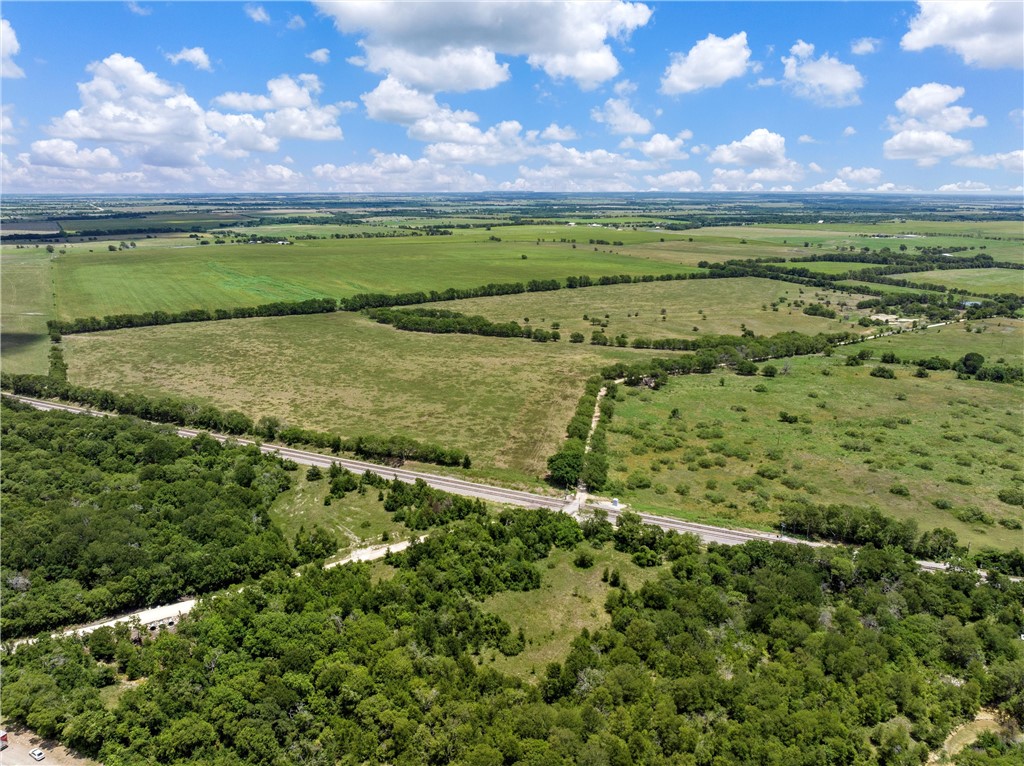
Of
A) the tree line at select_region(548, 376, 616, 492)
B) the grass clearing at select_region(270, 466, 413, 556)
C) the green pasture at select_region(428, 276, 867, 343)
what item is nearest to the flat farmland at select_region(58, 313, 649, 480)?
the tree line at select_region(548, 376, 616, 492)

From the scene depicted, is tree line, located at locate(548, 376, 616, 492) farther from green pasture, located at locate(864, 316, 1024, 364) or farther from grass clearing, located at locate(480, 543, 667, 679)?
green pasture, located at locate(864, 316, 1024, 364)

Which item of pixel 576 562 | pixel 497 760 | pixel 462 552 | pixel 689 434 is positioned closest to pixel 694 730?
pixel 497 760

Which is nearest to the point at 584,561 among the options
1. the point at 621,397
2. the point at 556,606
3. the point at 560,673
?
the point at 556,606

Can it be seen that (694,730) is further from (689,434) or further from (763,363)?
(763,363)

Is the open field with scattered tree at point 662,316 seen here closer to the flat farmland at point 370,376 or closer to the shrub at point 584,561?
the flat farmland at point 370,376

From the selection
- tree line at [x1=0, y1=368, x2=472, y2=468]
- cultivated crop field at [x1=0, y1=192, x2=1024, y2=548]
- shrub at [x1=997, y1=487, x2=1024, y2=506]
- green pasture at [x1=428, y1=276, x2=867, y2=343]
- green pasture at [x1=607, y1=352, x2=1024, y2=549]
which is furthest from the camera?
green pasture at [x1=428, y1=276, x2=867, y2=343]

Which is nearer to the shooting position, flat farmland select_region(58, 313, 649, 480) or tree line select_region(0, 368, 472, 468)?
tree line select_region(0, 368, 472, 468)
